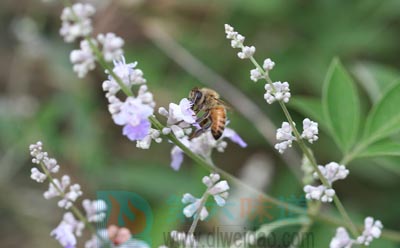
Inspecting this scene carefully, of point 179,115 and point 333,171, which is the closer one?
point 179,115

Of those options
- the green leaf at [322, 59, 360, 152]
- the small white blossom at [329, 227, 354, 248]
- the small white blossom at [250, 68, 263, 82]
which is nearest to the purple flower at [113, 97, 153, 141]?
the small white blossom at [250, 68, 263, 82]

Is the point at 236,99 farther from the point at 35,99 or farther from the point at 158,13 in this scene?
the point at 35,99

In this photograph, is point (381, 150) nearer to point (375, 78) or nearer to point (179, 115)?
point (179, 115)

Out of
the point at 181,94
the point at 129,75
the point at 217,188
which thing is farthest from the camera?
the point at 181,94

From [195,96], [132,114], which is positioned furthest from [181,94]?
[132,114]

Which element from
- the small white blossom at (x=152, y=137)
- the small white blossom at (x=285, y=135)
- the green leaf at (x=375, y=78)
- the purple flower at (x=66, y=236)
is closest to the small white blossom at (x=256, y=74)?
the small white blossom at (x=285, y=135)

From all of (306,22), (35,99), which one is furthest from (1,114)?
(306,22)
